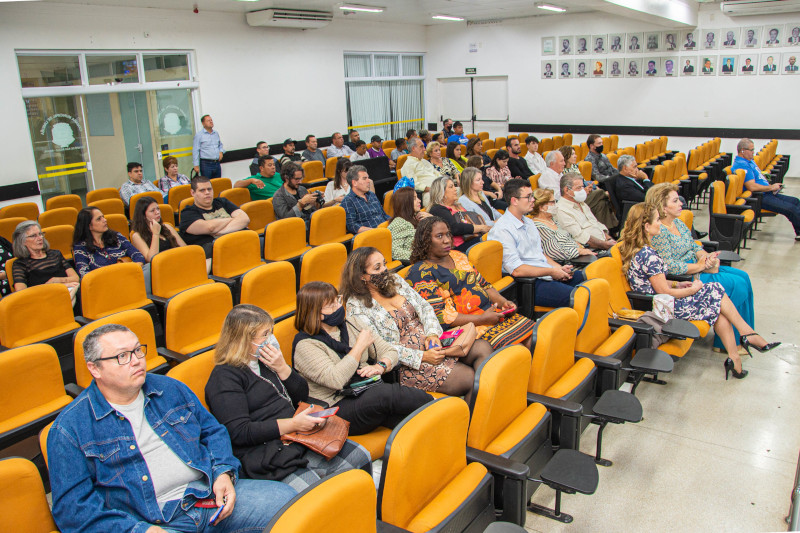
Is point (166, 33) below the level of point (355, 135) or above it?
above

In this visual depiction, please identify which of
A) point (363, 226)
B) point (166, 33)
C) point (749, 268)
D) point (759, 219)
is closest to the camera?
point (363, 226)

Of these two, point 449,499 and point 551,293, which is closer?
point 449,499

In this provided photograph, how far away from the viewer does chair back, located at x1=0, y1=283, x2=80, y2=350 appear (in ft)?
10.9

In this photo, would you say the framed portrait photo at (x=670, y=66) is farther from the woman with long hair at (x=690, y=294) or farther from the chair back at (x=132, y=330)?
the chair back at (x=132, y=330)

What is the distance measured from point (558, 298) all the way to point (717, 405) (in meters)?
1.23

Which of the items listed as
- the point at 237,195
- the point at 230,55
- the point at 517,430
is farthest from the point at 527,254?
the point at 230,55

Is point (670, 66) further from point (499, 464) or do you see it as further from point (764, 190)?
point (499, 464)

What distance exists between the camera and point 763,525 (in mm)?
2715

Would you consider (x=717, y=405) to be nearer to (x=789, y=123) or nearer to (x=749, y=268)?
(x=749, y=268)

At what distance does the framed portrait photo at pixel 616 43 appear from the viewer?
1316 centimetres

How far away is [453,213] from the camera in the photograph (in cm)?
519

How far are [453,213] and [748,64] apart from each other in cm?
994

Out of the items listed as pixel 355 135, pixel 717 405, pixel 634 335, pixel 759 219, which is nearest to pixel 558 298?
pixel 634 335

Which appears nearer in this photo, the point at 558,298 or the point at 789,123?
the point at 558,298
